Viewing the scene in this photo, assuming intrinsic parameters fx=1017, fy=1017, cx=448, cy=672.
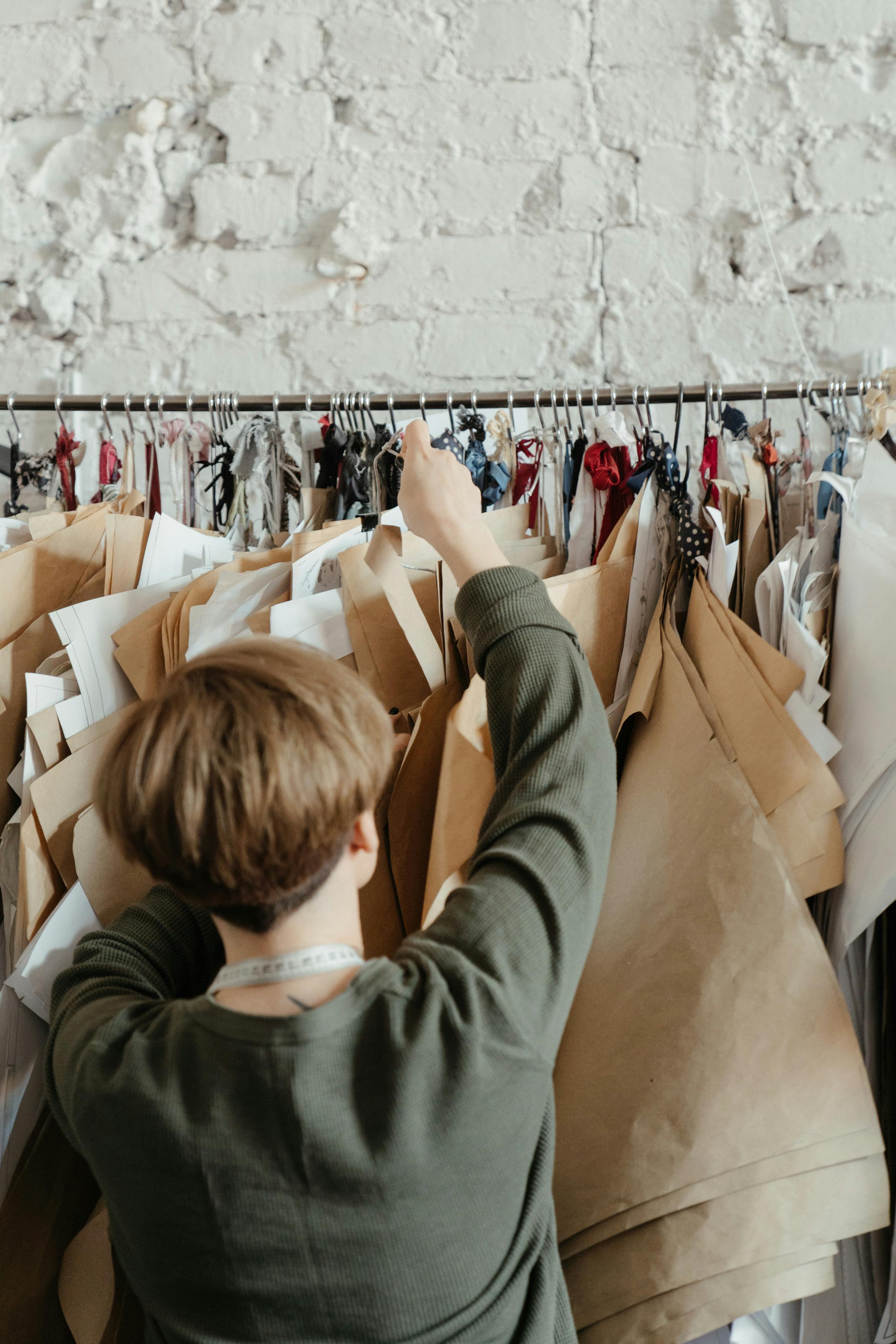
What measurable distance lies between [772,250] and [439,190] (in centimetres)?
49

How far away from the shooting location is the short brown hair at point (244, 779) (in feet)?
1.75

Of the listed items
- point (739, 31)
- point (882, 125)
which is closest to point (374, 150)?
point (739, 31)

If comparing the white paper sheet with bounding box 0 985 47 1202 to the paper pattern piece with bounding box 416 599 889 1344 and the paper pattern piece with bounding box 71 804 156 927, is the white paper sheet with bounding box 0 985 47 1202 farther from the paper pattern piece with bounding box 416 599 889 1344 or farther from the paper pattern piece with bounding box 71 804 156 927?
the paper pattern piece with bounding box 416 599 889 1344

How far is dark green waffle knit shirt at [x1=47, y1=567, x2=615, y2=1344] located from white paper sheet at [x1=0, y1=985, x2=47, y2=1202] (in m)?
0.21

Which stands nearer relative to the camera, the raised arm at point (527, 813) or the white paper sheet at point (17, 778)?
the raised arm at point (527, 813)

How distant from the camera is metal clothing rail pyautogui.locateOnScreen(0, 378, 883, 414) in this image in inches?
38.7

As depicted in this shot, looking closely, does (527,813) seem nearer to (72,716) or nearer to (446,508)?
(446,508)

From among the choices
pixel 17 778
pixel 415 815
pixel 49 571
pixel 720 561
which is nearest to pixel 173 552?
pixel 49 571

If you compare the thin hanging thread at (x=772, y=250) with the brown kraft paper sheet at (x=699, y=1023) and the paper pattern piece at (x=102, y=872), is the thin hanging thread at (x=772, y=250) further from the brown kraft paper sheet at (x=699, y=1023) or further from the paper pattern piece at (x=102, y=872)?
the paper pattern piece at (x=102, y=872)

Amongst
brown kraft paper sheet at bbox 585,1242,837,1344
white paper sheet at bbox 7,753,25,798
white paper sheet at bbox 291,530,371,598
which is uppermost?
white paper sheet at bbox 291,530,371,598

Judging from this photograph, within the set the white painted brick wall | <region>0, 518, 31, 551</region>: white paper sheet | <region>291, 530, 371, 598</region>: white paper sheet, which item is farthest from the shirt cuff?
the white painted brick wall

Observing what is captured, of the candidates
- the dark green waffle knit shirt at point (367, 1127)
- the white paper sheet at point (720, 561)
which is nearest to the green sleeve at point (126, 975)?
the dark green waffle knit shirt at point (367, 1127)

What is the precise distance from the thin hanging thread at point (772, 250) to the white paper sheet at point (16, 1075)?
1269 millimetres

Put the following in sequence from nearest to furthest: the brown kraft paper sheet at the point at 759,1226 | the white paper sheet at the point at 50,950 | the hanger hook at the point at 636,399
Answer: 1. the brown kraft paper sheet at the point at 759,1226
2. the white paper sheet at the point at 50,950
3. the hanger hook at the point at 636,399
